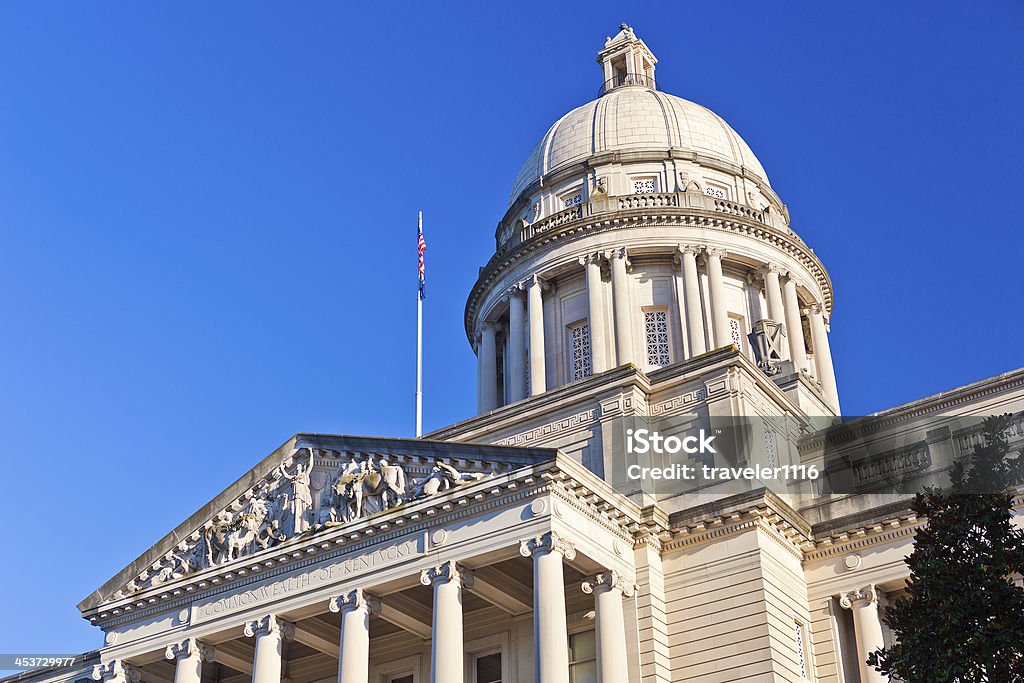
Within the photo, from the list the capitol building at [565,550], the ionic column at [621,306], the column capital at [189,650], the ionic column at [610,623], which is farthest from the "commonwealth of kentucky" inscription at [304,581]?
the ionic column at [621,306]

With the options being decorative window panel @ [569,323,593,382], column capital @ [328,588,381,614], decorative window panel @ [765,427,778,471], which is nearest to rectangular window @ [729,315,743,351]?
decorative window panel @ [569,323,593,382]

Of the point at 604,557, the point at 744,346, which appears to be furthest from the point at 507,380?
the point at 604,557

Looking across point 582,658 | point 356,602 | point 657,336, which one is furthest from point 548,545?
point 657,336

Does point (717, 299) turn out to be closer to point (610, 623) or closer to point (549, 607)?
point (610, 623)

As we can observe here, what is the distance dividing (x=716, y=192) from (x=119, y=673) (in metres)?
27.6

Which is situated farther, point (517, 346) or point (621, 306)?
point (517, 346)

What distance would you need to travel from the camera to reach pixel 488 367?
48781 millimetres

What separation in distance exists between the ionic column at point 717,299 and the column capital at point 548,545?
16.6m

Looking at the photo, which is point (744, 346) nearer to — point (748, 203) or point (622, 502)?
point (748, 203)

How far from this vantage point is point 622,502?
1156 inches

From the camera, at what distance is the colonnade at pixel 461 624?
86.4 feet

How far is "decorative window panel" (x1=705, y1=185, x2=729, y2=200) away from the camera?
48.3m

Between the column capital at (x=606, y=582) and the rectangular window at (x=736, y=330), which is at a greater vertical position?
the rectangular window at (x=736, y=330)

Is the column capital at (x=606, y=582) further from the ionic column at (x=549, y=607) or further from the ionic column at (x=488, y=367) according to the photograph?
the ionic column at (x=488, y=367)
